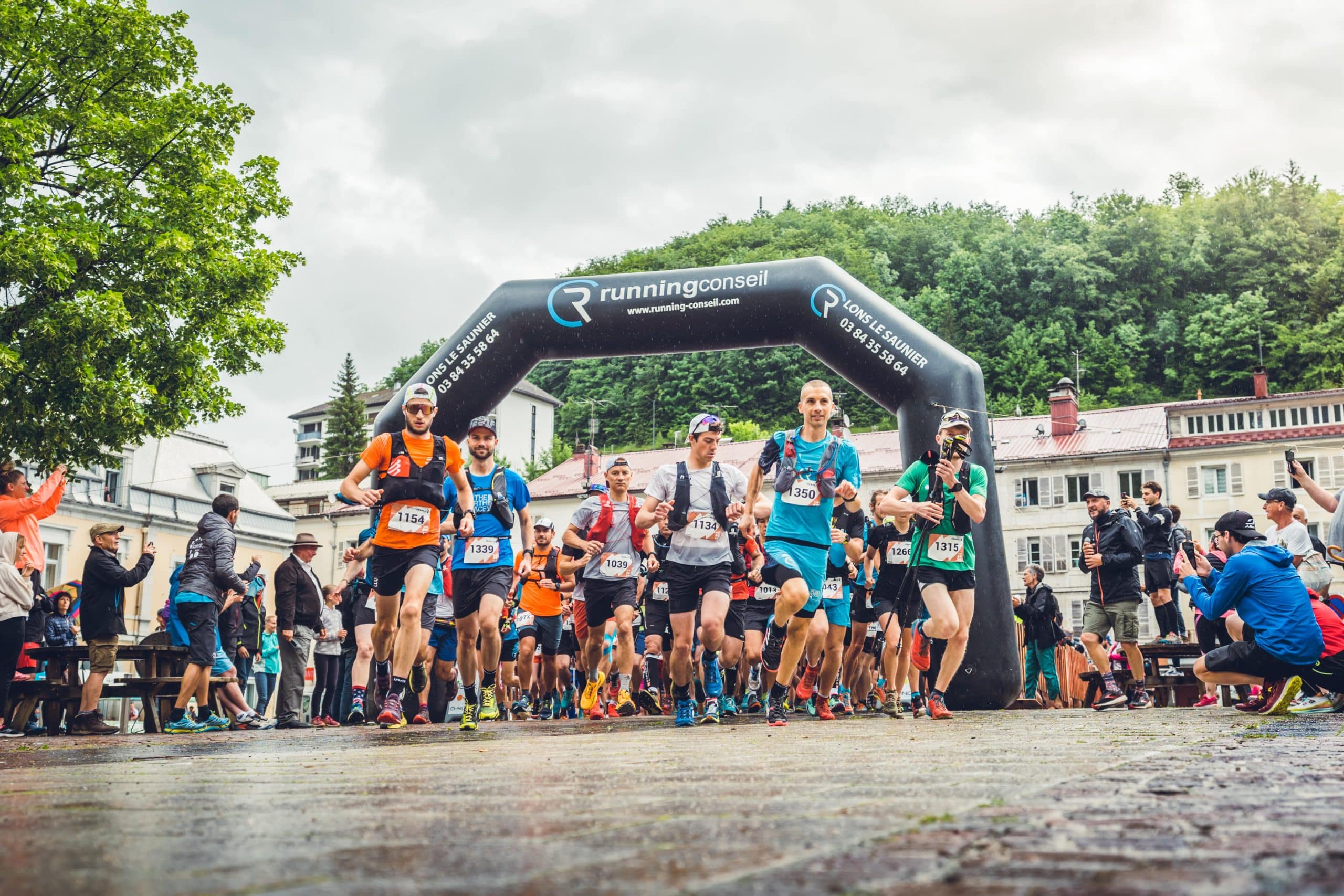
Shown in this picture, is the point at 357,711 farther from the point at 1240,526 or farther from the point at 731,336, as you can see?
the point at 1240,526

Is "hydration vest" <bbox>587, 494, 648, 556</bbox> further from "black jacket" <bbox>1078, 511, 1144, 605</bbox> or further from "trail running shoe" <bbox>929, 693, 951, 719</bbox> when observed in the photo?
"black jacket" <bbox>1078, 511, 1144, 605</bbox>

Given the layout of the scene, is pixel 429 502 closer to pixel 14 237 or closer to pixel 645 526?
pixel 645 526

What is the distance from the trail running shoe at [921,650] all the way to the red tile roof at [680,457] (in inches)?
1682

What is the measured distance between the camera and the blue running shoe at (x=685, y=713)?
9188 mm

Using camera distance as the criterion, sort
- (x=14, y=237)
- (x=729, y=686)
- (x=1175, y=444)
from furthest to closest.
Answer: (x=1175, y=444) → (x=14, y=237) → (x=729, y=686)

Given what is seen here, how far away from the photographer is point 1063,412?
58344 millimetres

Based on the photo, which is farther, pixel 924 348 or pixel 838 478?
pixel 924 348

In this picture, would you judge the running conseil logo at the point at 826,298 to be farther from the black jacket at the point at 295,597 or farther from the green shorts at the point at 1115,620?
the black jacket at the point at 295,597

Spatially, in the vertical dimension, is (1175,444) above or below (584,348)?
above

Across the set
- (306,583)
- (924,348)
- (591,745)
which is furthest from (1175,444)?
(591,745)

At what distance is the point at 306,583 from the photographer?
13820 mm

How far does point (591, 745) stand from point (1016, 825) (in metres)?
3.86

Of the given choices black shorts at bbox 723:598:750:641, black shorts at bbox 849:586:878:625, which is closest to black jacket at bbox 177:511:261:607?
black shorts at bbox 723:598:750:641

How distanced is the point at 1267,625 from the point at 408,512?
601 cm
